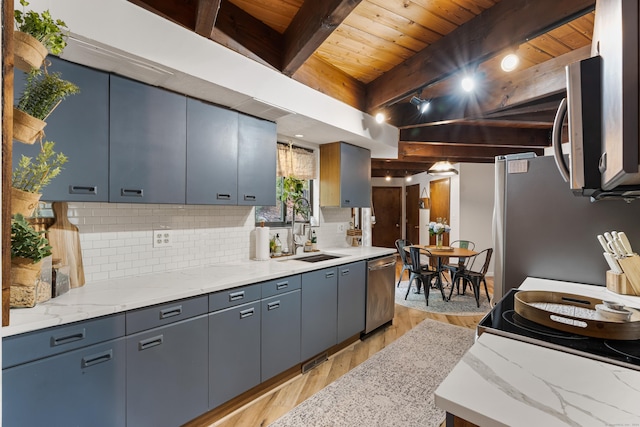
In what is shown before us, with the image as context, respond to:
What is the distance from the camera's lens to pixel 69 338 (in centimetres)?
137

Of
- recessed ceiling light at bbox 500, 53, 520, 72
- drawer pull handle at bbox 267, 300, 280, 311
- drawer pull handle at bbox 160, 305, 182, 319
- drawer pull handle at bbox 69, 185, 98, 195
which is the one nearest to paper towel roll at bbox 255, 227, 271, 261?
drawer pull handle at bbox 267, 300, 280, 311

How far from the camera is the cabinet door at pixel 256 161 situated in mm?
2426

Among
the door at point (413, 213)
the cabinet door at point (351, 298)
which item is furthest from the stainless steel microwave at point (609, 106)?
the door at point (413, 213)

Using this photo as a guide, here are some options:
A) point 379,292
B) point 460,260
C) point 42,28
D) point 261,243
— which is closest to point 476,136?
point 460,260

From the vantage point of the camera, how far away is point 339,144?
11.4 feet

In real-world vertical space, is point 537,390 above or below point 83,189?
below

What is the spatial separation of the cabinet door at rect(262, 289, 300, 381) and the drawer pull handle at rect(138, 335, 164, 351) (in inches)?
28.1

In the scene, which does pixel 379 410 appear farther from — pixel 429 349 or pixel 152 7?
pixel 152 7

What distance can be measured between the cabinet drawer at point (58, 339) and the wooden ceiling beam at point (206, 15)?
5.53 feet

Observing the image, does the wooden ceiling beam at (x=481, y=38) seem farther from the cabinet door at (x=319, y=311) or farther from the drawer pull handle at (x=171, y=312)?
the drawer pull handle at (x=171, y=312)

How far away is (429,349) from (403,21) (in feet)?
9.63

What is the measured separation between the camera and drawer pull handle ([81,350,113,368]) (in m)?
1.42

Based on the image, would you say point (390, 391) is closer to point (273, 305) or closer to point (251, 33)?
point (273, 305)

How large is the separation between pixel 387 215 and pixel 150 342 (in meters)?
7.87
